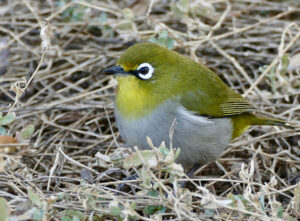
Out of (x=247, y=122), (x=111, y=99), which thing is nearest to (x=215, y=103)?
(x=247, y=122)

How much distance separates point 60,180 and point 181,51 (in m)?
2.51

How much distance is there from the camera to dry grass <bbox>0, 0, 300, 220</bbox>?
362 centimetres

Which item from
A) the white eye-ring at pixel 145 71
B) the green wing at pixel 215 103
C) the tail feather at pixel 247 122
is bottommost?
the tail feather at pixel 247 122

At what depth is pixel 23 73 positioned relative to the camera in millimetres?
5855

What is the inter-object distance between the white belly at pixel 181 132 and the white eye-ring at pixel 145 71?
0.90 ft

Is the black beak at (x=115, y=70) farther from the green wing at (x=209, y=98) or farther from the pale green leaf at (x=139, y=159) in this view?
the pale green leaf at (x=139, y=159)

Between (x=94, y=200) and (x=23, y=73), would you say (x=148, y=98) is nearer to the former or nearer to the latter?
(x=94, y=200)

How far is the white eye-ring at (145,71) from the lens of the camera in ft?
14.1

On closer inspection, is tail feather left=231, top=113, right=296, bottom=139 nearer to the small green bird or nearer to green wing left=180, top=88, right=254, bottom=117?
green wing left=180, top=88, right=254, bottom=117

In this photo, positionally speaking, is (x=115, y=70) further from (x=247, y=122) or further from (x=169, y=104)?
(x=247, y=122)

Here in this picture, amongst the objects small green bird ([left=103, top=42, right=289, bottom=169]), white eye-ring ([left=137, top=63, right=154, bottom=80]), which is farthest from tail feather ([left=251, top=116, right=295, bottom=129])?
white eye-ring ([left=137, top=63, right=154, bottom=80])

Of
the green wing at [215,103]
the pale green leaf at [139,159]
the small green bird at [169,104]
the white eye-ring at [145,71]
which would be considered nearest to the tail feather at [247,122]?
the green wing at [215,103]

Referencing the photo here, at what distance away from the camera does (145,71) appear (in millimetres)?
4340

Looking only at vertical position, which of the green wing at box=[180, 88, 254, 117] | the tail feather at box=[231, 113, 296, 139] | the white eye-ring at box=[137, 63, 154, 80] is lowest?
the tail feather at box=[231, 113, 296, 139]
